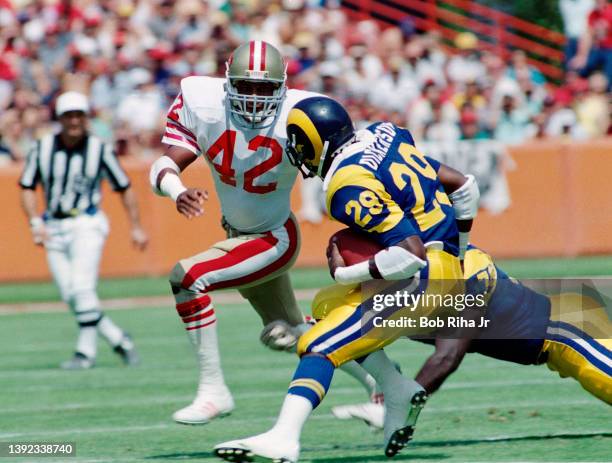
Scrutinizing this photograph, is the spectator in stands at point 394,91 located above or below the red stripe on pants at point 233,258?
above

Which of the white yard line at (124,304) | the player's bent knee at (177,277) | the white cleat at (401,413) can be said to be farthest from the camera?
the white yard line at (124,304)

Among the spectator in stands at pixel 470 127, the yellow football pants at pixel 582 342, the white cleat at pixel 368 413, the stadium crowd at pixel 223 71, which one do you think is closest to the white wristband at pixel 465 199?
the yellow football pants at pixel 582 342

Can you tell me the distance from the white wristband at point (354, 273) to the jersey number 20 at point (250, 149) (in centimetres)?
152

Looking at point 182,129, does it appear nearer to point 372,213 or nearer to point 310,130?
point 310,130

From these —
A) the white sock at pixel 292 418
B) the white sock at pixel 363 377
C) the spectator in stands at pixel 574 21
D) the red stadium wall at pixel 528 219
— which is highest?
the spectator in stands at pixel 574 21

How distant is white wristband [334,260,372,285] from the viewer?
17.3 ft

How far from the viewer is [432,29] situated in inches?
749

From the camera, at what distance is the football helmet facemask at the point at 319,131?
18.0 feet

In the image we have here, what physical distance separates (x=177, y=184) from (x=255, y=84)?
2.10 ft

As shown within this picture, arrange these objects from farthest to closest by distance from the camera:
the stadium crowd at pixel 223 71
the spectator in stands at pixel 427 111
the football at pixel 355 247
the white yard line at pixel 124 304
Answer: the spectator in stands at pixel 427 111 < the stadium crowd at pixel 223 71 < the white yard line at pixel 124 304 < the football at pixel 355 247

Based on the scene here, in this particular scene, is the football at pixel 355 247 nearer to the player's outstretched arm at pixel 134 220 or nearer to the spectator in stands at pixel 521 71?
the player's outstretched arm at pixel 134 220

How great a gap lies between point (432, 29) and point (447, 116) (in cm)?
328

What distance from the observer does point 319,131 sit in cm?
548

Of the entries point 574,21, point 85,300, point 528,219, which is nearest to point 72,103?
point 85,300
